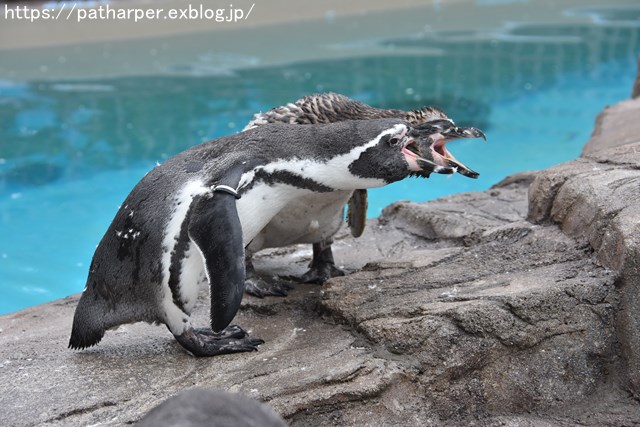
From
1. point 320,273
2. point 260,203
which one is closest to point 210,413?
point 260,203

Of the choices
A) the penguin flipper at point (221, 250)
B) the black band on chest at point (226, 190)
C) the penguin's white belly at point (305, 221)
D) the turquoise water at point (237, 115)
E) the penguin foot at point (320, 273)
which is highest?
the black band on chest at point (226, 190)

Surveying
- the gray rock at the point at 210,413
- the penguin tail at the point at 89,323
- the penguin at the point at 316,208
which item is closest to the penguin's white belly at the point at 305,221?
the penguin at the point at 316,208

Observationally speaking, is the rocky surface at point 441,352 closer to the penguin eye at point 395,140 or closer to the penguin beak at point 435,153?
the penguin beak at point 435,153

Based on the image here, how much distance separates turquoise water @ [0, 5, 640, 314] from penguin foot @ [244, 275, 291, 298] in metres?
2.29

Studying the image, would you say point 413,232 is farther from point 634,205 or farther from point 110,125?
point 110,125

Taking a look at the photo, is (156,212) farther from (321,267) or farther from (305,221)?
(321,267)

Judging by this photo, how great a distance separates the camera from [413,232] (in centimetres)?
398

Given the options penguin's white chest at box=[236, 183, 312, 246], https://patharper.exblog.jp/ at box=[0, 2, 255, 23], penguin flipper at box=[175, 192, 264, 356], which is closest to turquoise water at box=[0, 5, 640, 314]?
https://patharper.exblog.jp/ at box=[0, 2, 255, 23]

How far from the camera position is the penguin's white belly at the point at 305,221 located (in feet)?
10.0

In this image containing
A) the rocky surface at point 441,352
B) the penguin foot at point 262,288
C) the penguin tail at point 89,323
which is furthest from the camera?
the penguin foot at point 262,288

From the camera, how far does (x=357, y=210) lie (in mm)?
3457

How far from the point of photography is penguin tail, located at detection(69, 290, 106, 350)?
107 inches

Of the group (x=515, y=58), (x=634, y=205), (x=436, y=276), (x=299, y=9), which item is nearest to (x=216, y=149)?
(x=436, y=276)

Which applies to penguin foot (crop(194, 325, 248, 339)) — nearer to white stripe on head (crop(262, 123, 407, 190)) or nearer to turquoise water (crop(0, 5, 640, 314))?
white stripe on head (crop(262, 123, 407, 190))
